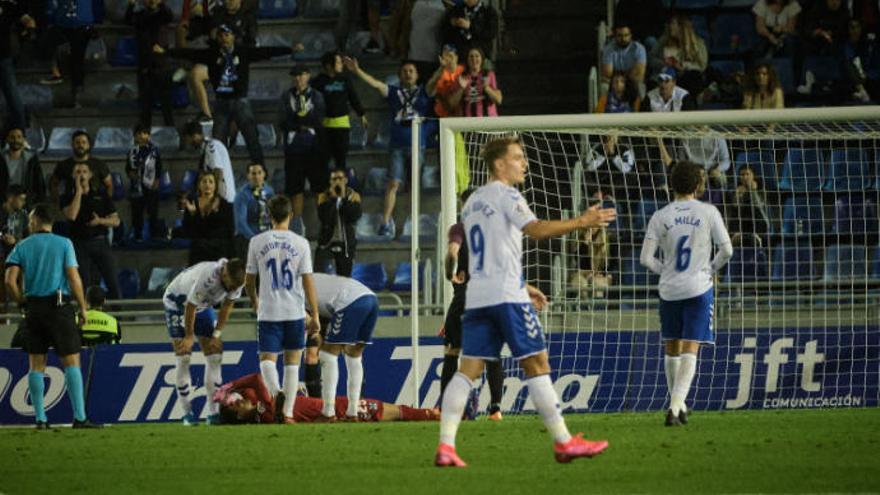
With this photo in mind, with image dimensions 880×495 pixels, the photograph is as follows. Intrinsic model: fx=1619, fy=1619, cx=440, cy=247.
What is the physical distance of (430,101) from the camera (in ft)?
65.1

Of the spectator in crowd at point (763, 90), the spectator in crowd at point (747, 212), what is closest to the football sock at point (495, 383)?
the spectator in crowd at point (747, 212)

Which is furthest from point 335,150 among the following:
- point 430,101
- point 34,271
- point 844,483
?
point 844,483

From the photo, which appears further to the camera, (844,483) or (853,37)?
(853,37)

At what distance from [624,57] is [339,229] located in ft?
14.2

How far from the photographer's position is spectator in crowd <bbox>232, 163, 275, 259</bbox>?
18672 mm

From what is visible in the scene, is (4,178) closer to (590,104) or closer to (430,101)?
(430,101)

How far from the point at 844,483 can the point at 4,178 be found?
14.2 m

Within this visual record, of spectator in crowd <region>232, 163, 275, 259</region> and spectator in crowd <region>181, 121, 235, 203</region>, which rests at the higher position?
spectator in crowd <region>181, 121, 235, 203</region>

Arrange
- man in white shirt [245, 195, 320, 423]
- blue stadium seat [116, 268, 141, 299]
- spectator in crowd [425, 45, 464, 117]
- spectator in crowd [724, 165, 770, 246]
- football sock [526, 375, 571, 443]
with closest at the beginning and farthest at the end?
1. football sock [526, 375, 571, 443]
2. man in white shirt [245, 195, 320, 423]
3. spectator in crowd [724, 165, 770, 246]
4. spectator in crowd [425, 45, 464, 117]
5. blue stadium seat [116, 268, 141, 299]

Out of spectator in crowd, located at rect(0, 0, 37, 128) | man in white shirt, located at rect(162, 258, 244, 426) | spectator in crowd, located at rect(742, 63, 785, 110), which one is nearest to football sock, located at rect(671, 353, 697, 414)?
man in white shirt, located at rect(162, 258, 244, 426)

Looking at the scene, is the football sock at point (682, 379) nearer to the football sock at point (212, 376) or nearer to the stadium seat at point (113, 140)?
the football sock at point (212, 376)

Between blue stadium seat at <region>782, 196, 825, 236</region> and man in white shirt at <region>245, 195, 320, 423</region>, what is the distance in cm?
570

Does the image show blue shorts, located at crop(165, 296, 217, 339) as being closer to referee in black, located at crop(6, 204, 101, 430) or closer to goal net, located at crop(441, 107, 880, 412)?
referee in black, located at crop(6, 204, 101, 430)

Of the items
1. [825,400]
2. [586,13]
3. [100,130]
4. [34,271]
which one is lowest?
[825,400]
